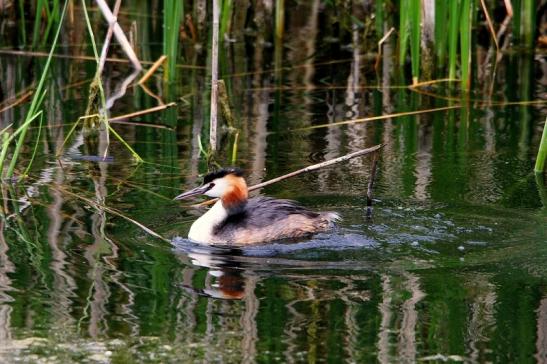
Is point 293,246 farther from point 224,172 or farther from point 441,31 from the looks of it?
point 441,31

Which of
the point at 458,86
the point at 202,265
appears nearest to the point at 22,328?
the point at 202,265

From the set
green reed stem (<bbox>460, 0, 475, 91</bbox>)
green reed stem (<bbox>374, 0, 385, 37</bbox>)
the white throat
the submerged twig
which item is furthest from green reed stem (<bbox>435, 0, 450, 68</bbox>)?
the white throat

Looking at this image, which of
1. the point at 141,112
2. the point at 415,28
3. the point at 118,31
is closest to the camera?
the point at 141,112

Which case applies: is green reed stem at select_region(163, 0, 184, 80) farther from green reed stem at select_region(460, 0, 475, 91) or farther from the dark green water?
green reed stem at select_region(460, 0, 475, 91)

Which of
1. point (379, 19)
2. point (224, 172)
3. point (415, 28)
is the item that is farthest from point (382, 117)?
point (379, 19)

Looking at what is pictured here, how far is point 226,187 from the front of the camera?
6785 millimetres

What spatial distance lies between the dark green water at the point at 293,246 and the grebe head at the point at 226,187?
29 centimetres

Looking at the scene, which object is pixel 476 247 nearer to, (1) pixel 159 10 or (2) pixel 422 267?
(2) pixel 422 267

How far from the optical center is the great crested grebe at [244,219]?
659cm

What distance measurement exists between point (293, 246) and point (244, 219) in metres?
0.40

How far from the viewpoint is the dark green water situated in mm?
4895

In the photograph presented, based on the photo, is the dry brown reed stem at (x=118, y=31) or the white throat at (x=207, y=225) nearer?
the white throat at (x=207, y=225)

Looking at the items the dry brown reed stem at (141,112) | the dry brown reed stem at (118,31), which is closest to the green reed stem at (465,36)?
the dry brown reed stem at (141,112)

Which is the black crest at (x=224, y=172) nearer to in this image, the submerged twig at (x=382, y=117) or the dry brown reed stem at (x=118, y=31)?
the submerged twig at (x=382, y=117)
